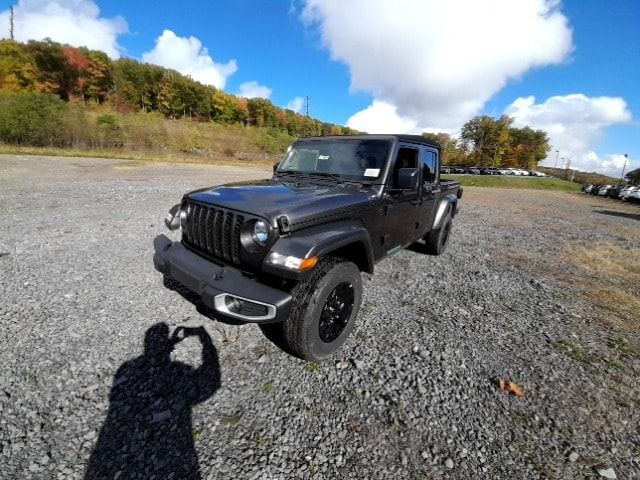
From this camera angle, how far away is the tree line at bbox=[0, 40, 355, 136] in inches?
1930

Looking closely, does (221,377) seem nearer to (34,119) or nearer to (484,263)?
(484,263)

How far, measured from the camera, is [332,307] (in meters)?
2.86

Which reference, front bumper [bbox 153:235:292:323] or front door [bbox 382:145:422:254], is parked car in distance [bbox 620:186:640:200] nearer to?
front door [bbox 382:145:422:254]

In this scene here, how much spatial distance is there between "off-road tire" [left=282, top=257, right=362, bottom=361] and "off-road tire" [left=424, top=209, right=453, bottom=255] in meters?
3.25

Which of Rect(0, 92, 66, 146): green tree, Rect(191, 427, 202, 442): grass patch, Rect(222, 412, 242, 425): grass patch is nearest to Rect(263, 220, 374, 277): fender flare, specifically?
Rect(222, 412, 242, 425): grass patch

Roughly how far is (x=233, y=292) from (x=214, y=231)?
746 millimetres

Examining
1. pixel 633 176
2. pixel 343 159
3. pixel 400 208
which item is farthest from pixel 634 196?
pixel 633 176

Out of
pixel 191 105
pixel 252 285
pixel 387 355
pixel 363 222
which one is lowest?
pixel 387 355

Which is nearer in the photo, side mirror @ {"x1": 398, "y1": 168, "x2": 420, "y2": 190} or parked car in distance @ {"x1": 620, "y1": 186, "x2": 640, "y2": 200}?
side mirror @ {"x1": 398, "y1": 168, "x2": 420, "y2": 190}

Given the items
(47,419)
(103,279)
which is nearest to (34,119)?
(103,279)

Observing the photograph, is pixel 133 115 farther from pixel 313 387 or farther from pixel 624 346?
pixel 624 346

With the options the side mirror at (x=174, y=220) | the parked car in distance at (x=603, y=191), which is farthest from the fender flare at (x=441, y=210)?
the parked car in distance at (x=603, y=191)

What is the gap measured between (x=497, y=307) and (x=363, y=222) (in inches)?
91.7

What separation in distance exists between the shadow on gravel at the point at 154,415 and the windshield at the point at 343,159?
240 cm
